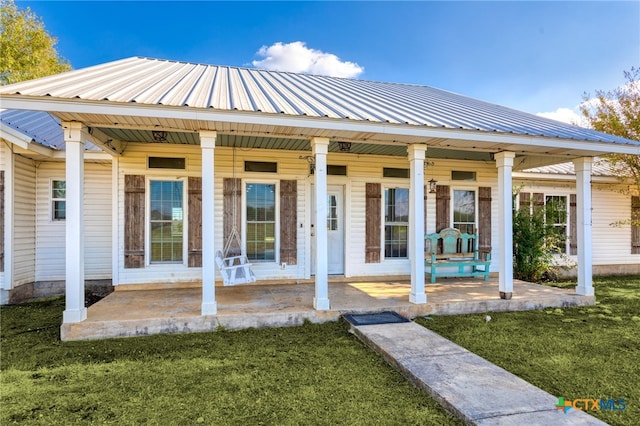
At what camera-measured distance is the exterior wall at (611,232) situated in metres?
9.50

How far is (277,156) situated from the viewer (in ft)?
22.4

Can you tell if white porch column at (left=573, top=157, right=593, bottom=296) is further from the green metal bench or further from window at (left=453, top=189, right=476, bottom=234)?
window at (left=453, top=189, right=476, bottom=234)

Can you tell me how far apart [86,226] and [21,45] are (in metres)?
12.8

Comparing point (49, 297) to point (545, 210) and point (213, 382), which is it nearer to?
point (213, 382)

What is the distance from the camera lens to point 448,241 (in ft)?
24.5

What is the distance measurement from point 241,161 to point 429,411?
17.2 feet

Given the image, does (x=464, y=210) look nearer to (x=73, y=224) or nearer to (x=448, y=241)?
(x=448, y=241)

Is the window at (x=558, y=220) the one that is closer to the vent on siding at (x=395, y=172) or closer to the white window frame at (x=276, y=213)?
the vent on siding at (x=395, y=172)

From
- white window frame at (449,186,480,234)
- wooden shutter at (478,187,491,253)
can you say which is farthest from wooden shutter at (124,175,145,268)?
wooden shutter at (478,187,491,253)

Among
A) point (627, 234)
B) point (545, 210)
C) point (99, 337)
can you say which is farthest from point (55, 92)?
point (627, 234)

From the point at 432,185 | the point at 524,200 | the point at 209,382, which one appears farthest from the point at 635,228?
the point at 209,382

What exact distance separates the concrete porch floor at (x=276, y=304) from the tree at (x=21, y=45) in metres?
13.9

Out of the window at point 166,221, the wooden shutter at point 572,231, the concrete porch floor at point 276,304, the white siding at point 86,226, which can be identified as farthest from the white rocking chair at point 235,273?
the wooden shutter at point 572,231

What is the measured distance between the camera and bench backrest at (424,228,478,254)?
293 inches
